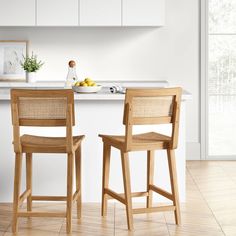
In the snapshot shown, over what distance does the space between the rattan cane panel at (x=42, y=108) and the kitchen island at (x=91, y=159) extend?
803 mm

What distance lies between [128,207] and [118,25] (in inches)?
117

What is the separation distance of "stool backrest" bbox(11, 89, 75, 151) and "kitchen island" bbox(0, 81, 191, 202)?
81cm

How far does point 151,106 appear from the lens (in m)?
4.47

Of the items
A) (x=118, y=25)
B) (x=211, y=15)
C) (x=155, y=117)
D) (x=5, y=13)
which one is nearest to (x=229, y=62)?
(x=211, y=15)

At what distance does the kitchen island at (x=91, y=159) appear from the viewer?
5223 mm

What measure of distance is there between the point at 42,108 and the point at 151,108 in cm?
74

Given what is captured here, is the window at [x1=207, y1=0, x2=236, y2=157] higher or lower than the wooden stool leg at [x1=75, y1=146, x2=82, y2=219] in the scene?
higher

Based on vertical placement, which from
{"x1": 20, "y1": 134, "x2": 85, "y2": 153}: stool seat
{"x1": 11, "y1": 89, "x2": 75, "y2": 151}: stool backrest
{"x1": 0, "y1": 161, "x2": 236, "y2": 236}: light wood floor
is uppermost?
{"x1": 11, "y1": 89, "x2": 75, "y2": 151}: stool backrest

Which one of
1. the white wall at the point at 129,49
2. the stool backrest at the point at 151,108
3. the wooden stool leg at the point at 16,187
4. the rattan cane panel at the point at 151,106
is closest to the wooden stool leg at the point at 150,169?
the stool backrest at the point at 151,108

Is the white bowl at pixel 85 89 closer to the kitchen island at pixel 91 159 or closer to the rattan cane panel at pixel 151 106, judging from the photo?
the kitchen island at pixel 91 159

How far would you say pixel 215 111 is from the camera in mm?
7504

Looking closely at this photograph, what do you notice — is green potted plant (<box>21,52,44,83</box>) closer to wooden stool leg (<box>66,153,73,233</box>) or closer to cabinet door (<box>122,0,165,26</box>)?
cabinet door (<box>122,0,165,26</box>)

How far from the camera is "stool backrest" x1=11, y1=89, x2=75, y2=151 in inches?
171

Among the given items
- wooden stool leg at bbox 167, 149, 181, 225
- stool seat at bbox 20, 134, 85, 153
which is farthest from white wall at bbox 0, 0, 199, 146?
stool seat at bbox 20, 134, 85, 153
